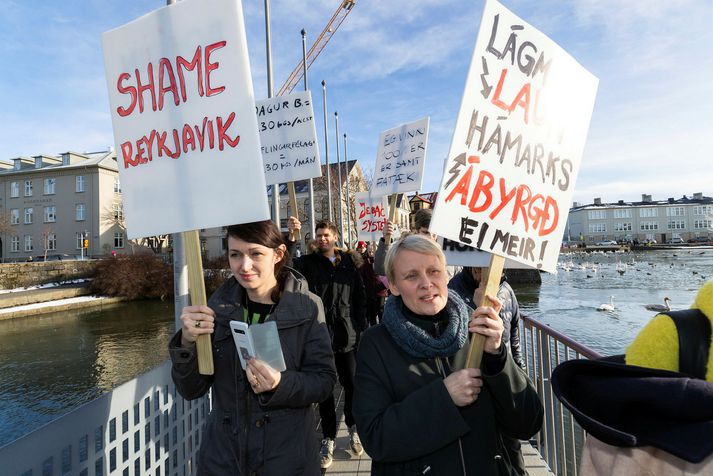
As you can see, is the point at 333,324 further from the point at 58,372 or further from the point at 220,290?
the point at 58,372

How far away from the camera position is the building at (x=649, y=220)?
355 feet

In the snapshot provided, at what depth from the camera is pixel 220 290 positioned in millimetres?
2225

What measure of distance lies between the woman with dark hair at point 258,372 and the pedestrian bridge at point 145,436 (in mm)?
436

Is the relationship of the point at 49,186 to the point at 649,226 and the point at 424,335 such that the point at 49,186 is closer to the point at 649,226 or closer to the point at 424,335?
the point at 424,335

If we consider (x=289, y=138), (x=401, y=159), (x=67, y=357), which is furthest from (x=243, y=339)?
(x=67, y=357)

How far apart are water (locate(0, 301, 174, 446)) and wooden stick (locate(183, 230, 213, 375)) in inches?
322

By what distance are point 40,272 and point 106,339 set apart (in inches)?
699

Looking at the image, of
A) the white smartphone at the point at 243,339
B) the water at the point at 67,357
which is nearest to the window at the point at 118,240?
the water at the point at 67,357

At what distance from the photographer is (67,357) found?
13.6 meters

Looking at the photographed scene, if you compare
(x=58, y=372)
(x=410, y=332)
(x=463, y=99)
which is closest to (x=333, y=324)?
(x=410, y=332)

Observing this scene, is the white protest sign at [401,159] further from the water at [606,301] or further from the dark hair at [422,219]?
the water at [606,301]

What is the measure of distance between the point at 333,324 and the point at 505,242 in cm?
255

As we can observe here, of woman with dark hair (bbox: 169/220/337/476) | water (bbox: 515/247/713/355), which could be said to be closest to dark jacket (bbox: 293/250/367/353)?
woman with dark hair (bbox: 169/220/337/476)

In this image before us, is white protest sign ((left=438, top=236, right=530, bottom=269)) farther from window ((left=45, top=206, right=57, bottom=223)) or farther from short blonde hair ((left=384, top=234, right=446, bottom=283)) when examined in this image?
window ((left=45, top=206, right=57, bottom=223))
